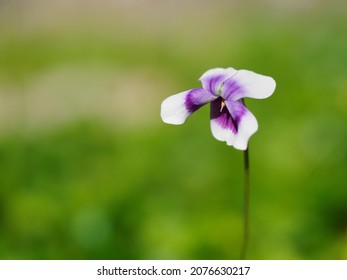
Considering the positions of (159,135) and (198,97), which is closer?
(198,97)

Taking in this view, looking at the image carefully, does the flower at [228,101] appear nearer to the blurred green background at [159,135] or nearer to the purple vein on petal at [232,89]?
the purple vein on petal at [232,89]

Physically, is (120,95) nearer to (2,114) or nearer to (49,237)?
(2,114)

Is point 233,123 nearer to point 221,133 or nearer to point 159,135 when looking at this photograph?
point 221,133

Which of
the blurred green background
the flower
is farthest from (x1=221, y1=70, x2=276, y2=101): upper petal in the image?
the blurred green background

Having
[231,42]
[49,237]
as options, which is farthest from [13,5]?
[49,237]

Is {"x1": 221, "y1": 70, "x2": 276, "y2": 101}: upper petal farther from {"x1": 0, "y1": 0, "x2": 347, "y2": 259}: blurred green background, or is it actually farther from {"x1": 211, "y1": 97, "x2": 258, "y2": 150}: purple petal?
{"x1": 0, "y1": 0, "x2": 347, "y2": 259}: blurred green background

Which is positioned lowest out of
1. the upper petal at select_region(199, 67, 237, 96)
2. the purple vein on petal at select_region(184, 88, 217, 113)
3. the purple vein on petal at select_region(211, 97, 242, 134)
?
the purple vein on petal at select_region(211, 97, 242, 134)

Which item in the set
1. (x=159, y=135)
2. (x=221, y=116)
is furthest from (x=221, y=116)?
(x=159, y=135)
